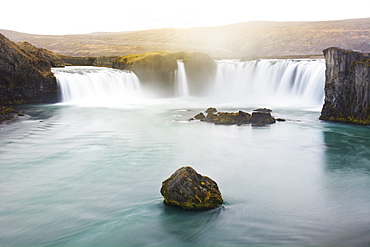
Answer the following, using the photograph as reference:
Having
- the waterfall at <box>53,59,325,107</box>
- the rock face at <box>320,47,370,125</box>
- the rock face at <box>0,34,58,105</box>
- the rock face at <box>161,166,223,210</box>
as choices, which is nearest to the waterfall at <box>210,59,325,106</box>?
the waterfall at <box>53,59,325,107</box>

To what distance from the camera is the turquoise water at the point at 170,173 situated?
7.35 m

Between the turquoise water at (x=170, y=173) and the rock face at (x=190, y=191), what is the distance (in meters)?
0.22

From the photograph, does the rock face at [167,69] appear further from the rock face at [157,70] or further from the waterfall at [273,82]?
the waterfall at [273,82]

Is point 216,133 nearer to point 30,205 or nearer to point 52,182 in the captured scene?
point 52,182

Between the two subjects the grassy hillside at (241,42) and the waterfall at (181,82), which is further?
the grassy hillside at (241,42)

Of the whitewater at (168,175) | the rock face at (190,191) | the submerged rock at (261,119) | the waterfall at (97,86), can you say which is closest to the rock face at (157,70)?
the waterfall at (97,86)

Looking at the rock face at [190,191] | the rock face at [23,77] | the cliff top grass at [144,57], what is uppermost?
the cliff top grass at [144,57]

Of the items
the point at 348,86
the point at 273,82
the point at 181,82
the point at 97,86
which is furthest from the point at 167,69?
the point at 348,86

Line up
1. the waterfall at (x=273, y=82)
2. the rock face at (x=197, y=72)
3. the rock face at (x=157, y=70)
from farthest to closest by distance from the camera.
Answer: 1. the rock face at (x=197, y=72)
2. the rock face at (x=157, y=70)
3. the waterfall at (x=273, y=82)

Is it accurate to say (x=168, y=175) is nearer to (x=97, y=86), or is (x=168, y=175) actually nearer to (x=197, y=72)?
(x=97, y=86)

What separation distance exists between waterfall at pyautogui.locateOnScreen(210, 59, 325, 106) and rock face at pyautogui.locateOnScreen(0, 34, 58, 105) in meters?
17.6

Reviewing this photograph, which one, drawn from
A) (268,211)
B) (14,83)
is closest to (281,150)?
(268,211)

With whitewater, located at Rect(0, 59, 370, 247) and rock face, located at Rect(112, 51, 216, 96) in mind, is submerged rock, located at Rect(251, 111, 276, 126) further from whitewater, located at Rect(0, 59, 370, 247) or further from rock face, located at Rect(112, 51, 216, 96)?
rock face, located at Rect(112, 51, 216, 96)

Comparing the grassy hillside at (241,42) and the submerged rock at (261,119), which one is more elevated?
the grassy hillside at (241,42)
